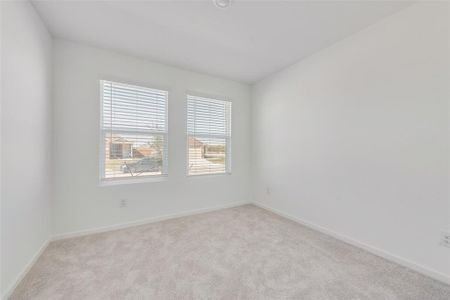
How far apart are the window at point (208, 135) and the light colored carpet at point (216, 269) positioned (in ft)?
4.18

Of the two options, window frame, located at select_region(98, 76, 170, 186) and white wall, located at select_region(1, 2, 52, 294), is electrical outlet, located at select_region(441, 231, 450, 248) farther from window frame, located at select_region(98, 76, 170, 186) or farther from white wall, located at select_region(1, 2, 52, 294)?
white wall, located at select_region(1, 2, 52, 294)

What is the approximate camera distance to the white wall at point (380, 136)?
1.63 m

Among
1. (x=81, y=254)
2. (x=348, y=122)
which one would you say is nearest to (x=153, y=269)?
(x=81, y=254)

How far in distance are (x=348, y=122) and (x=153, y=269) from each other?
2716mm

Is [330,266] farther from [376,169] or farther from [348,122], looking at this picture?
[348,122]

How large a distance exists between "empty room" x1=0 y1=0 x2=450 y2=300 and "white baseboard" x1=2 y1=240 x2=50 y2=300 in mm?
21

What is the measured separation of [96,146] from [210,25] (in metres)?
2.12

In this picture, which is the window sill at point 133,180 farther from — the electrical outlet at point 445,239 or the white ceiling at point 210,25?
the electrical outlet at point 445,239

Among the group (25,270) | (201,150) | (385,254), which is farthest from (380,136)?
(25,270)

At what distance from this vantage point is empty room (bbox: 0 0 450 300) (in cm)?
156

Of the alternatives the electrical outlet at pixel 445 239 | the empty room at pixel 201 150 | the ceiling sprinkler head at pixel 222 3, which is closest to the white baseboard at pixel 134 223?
the empty room at pixel 201 150

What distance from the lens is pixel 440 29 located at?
1600mm

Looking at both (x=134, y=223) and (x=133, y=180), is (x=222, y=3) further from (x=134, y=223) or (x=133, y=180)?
(x=134, y=223)

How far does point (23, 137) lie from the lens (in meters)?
1.62
